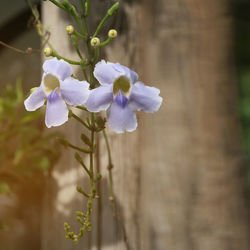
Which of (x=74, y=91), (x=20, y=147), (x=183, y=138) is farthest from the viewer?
(x=20, y=147)

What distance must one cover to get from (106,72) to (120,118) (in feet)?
0.25

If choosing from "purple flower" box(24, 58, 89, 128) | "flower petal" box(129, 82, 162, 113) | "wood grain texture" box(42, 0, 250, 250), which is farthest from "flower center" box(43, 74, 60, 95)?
"wood grain texture" box(42, 0, 250, 250)

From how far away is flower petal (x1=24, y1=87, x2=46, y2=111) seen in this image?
646 millimetres

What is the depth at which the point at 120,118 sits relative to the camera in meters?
0.63

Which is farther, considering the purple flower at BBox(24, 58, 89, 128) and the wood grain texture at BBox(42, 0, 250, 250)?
the wood grain texture at BBox(42, 0, 250, 250)

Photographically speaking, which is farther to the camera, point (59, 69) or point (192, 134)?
point (192, 134)

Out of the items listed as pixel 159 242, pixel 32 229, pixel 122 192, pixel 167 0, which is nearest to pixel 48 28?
pixel 167 0

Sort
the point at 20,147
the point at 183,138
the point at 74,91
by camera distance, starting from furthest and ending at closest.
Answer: the point at 20,147 < the point at 183,138 < the point at 74,91

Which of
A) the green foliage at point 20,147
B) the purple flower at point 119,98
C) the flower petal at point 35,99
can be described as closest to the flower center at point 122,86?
the purple flower at point 119,98

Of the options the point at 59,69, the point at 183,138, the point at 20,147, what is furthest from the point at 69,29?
the point at 20,147

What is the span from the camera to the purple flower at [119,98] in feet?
2.06

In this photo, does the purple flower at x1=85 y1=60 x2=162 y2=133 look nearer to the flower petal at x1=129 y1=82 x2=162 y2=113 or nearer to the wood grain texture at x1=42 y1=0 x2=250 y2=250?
the flower petal at x1=129 y1=82 x2=162 y2=113

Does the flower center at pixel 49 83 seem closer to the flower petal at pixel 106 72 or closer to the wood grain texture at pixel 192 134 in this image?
the flower petal at pixel 106 72

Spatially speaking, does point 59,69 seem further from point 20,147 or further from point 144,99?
point 20,147
